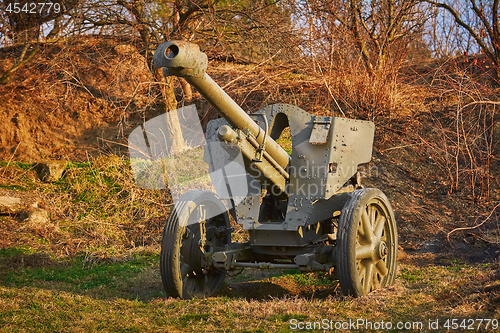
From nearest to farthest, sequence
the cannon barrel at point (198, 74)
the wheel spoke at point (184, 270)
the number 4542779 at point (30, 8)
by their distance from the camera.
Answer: the cannon barrel at point (198, 74) → the wheel spoke at point (184, 270) → the number 4542779 at point (30, 8)

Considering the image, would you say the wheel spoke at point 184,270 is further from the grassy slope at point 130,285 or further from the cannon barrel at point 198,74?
the cannon barrel at point 198,74

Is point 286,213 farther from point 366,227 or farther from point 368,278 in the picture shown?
point 368,278

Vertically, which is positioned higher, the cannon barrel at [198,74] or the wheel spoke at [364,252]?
the cannon barrel at [198,74]

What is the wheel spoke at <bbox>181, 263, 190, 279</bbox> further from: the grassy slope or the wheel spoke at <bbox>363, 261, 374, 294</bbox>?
the wheel spoke at <bbox>363, 261, 374, 294</bbox>

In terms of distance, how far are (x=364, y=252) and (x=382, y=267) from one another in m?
0.51

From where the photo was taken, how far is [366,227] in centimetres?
488

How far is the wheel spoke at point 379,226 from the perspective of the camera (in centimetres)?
515

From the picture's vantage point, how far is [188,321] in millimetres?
4156

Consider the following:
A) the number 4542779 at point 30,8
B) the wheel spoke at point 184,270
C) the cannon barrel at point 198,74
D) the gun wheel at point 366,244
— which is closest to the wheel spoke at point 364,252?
the gun wheel at point 366,244

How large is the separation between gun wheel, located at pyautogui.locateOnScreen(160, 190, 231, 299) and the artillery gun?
0.01 meters

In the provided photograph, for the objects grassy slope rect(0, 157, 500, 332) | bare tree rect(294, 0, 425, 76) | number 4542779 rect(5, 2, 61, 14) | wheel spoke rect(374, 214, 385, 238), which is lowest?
grassy slope rect(0, 157, 500, 332)

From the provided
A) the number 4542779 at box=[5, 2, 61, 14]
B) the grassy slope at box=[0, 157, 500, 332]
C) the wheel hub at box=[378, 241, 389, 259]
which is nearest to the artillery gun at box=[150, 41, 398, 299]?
the wheel hub at box=[378, 241, 389, 259]

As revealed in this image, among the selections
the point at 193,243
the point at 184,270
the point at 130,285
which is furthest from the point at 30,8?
the point at 184,270

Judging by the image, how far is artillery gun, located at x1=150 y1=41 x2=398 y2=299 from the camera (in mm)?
4723
